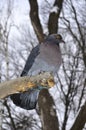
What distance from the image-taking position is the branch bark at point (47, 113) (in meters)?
6.42

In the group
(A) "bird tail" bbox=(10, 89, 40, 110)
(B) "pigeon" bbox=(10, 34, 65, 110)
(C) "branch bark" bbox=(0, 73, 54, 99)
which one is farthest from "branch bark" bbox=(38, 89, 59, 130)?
(C) "branch bark" bbox=(0, 73, 54, 99)

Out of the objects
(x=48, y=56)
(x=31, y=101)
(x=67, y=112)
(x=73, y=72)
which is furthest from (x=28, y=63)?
(x=73, y=72)

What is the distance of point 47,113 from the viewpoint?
21.5ft

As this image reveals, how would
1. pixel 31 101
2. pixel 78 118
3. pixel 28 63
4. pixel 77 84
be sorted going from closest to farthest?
pixel 31 101 → pixel 28 63 → pixel 78 118 → pixel 77 84

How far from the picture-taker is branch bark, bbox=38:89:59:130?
6.42m

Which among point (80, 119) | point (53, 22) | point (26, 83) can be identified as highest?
point (53, 22)

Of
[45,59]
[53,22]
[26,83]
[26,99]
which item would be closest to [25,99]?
[26,99]

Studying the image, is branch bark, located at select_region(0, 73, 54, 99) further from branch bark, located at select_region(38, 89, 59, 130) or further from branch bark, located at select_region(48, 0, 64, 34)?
branch bark, located at select_region(48, 0, 64, 34)

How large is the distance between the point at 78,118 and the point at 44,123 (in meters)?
0.70

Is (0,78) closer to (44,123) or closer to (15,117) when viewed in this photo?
(15,117)

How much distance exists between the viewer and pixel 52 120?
6.50 metres

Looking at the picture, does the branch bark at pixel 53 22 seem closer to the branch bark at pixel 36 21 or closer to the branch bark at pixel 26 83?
the branch bark at pixel 36 21

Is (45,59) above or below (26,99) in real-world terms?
above

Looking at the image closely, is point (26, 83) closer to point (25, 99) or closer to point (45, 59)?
point (25, 99)
